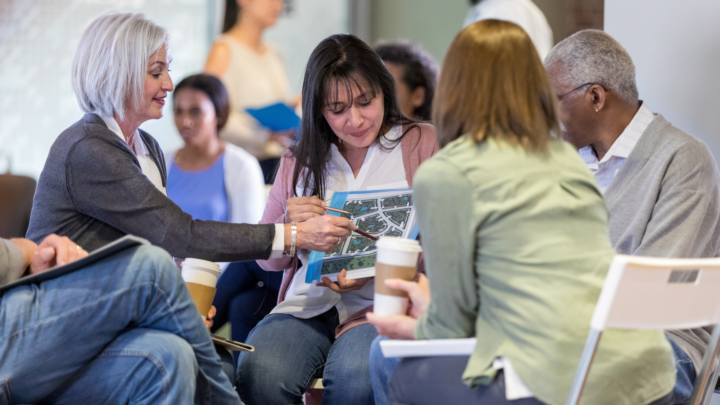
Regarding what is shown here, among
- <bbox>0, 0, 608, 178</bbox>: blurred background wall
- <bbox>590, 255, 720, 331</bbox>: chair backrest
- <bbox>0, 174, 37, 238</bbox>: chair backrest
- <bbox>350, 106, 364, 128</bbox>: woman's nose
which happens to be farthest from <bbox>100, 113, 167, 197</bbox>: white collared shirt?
<bbox>0, 0, 608, 178</bbox>: blurred background wall

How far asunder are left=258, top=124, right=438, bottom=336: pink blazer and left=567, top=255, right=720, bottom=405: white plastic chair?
94 cm

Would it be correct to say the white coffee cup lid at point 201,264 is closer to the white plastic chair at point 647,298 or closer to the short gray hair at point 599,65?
the white plastic chair at point 647,298

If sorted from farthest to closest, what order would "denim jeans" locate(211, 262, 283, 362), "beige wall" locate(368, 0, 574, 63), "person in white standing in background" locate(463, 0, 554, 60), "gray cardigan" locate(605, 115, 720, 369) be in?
"beige wall" locate(368, 0, 574, 63) → "person in white standing in background" locate(463, 0, 554, 60) → "denim jeans" locate(211, 262, 283, 362) → "gray cardigan" locate(605, 115, 720, 369)

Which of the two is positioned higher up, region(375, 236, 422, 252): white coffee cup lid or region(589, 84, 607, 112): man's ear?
region(589, 84, 607, 112): man's ear

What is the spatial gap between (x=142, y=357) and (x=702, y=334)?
142 centimetres

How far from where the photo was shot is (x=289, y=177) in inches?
84.8

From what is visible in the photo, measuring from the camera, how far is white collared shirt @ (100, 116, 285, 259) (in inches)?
75.0

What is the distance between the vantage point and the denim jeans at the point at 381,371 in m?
1.55

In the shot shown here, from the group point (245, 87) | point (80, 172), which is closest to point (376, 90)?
point (80, 172)

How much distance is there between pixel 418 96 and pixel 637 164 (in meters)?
1.57

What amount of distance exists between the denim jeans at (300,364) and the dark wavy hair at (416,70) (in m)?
1.66

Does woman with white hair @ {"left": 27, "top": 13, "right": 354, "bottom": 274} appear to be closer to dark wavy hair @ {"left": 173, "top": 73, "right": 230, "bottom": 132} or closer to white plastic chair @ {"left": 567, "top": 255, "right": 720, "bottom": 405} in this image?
white plastic chair @ {"left": 567, "top": 255, "right": 720, "bottom": 405}

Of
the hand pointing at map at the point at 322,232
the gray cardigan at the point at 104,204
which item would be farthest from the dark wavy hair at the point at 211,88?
the hand pointing at map at the point at 322,232

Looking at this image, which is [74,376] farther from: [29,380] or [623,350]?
[623,350]
